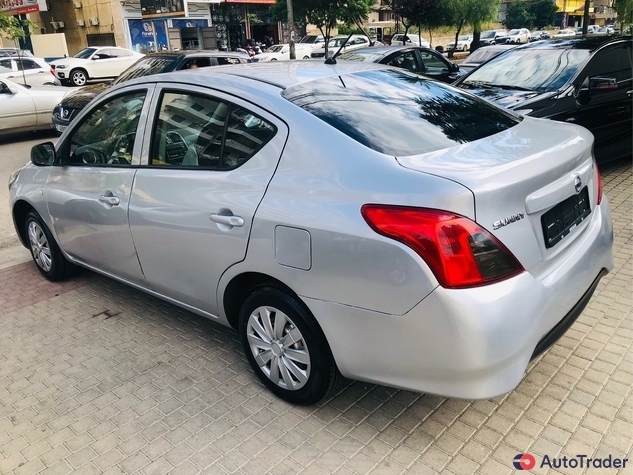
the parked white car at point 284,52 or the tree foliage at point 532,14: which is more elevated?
the tree foliage at point 532,14

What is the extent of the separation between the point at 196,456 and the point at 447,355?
4.13 ft

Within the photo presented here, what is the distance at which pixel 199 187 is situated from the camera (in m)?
2.97

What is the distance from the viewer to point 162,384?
317 centimetres

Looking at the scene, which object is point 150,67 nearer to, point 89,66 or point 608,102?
point 608,102

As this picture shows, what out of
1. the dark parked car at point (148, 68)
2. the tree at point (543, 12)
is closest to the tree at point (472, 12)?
the dark parked car at point (148, 68)

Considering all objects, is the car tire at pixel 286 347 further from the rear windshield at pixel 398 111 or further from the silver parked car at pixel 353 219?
the rear windshield at pixel 398 111

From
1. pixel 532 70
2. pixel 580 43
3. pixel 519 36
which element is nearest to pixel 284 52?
pixel 519 36

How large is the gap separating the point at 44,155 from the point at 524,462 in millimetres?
3721

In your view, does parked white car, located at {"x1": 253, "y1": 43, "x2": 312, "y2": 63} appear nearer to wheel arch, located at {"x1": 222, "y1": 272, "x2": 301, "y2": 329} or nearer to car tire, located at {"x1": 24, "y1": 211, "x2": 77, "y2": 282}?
car tire, located at {"x1": 24, "y1": 211, "x2": 77, "y2": 282}

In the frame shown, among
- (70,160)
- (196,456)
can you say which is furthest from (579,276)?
(70,160)

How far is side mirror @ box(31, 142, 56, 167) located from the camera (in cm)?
413

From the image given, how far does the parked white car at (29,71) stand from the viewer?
60.8 ft

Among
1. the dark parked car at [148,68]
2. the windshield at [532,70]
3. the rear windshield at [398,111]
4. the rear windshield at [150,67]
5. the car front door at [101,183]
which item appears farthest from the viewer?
the rear windshield at [150,67]

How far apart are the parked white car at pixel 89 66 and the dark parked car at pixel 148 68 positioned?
1430 cm
